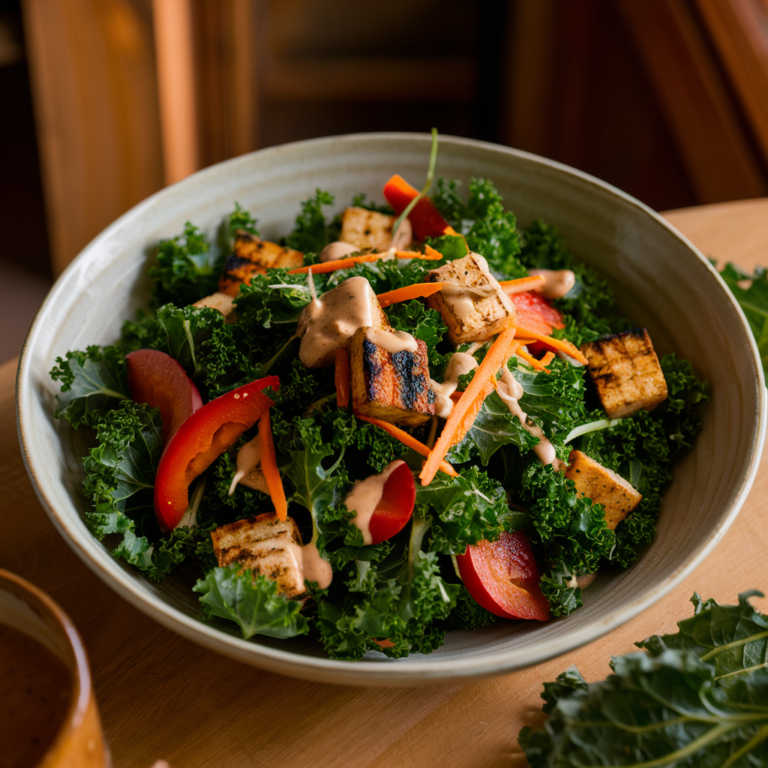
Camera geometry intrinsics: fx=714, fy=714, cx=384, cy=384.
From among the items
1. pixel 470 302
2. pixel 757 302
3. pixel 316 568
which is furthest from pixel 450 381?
pixel 757 302

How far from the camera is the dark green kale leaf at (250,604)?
146cm

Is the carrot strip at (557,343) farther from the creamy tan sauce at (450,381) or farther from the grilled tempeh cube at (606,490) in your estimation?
the grilled tempeh cube at (606,490)

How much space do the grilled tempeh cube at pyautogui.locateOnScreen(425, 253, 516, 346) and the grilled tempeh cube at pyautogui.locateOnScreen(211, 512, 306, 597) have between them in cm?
64

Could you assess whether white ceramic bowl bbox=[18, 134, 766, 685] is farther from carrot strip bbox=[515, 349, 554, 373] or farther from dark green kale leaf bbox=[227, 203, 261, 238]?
carrot strip bbox=[515, 349, 554, 373]

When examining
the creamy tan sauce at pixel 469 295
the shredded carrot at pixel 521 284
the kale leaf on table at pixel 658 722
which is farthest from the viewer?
the shredded carrot at pixel 521 284

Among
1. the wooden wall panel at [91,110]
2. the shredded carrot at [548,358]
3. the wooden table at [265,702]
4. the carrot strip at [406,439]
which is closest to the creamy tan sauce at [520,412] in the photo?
the shredded carrot at [548,358]

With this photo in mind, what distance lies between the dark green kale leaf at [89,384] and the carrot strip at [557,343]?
1.11 metres

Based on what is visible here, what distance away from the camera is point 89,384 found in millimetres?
1896

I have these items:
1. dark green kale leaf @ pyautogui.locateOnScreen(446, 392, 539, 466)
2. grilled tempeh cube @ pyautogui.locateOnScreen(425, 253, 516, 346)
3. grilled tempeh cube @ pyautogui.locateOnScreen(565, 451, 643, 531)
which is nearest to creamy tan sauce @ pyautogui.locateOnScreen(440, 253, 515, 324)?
grilled tempeh cube @ pyautogui.locateOnScreen(425, 253, 516, 346)

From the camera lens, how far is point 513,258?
2244 mm

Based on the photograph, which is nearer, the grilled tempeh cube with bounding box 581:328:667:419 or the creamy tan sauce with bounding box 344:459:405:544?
the creamy tan sauce with bounding box 344:459:405:544

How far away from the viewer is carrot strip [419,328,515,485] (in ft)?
5.34

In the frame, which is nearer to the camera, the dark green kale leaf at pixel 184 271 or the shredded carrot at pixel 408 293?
the shredded carrot at pixel 408 293

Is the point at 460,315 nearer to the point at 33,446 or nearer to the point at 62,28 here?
the point at 33,446
